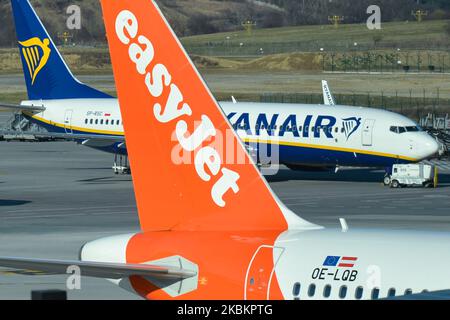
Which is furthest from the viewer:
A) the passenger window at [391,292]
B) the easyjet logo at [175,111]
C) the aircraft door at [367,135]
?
the aircraft door at [367,135]

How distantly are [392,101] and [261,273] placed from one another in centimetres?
9787

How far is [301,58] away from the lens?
15962 cm

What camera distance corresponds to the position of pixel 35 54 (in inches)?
2638

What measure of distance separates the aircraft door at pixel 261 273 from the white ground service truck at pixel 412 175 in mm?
44372

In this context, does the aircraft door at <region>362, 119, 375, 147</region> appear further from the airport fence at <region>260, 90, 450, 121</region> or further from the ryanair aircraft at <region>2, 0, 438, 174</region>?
the airport fence at <region>260, 90, 450, 121</region>

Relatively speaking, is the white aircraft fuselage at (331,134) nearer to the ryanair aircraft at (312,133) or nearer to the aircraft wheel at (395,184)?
the ryanair aircraft at (312,133)

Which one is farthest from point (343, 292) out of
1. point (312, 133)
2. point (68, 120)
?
point (68, 120)

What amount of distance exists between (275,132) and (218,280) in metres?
45.1

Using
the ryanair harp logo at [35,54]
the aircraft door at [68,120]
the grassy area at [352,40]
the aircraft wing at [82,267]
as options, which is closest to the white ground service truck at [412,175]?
the aircraft door at [68,120]

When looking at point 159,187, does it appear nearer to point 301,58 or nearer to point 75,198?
point 75,198

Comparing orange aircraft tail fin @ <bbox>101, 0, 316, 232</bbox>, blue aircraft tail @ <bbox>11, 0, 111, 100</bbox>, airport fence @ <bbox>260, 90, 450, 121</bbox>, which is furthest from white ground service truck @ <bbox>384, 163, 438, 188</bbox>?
orange aircraft tail fin @ <bbox>101, 0, 316, 232</bbox>

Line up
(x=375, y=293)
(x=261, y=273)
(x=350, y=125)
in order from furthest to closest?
(x=350, y=125), (x=261, y=273), (x=375, y=293)

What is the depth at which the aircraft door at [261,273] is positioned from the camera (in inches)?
533

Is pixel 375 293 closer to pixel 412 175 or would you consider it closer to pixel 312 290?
pixel 312 290
